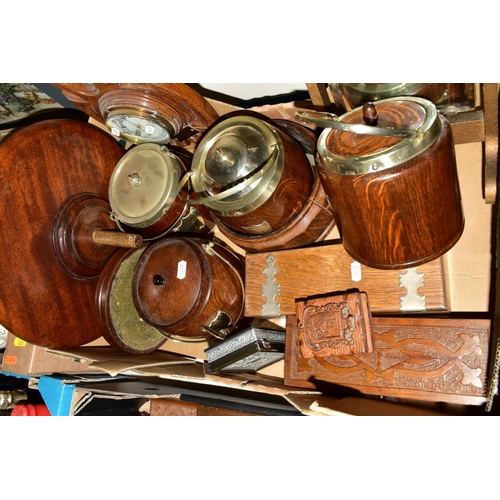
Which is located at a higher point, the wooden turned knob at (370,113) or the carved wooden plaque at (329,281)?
the wooden turned knob at (370,113)

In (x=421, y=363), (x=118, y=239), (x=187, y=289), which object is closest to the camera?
(x=421, y=363)

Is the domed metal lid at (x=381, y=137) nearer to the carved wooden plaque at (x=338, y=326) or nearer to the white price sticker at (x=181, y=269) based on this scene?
the carved wooden plaque at (x=338, y=326)

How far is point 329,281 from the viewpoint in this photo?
5.75 feet

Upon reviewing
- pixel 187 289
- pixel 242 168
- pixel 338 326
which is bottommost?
pixel 338 326

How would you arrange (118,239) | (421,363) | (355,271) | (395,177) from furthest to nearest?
(118,239), (355,271), (421,363), (395,177)

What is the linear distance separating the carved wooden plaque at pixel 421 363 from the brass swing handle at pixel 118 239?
85 cm

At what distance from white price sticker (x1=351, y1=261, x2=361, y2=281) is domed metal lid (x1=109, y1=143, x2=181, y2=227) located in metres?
0.83

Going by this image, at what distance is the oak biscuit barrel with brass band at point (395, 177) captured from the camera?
1.23 meters

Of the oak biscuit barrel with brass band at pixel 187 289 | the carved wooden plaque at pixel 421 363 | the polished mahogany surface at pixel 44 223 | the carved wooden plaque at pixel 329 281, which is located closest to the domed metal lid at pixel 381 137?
the carved wooden plaque at pixel 329 281

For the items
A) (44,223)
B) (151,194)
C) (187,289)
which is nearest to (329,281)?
(187,289)

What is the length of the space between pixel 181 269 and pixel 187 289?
91mm

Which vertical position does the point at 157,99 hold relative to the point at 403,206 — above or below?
above

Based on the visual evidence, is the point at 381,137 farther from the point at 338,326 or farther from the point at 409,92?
the point at 338,326

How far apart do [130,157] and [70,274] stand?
2.04ft
